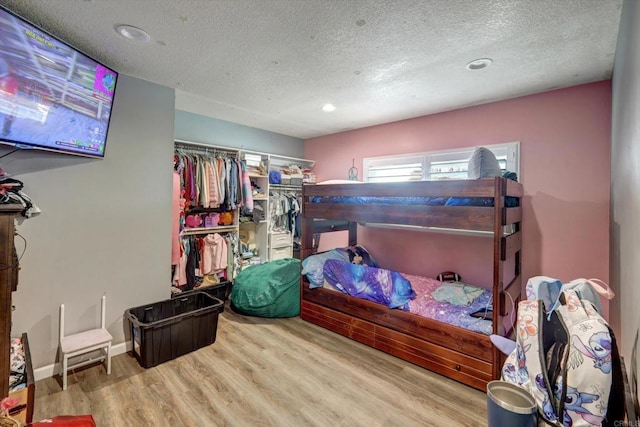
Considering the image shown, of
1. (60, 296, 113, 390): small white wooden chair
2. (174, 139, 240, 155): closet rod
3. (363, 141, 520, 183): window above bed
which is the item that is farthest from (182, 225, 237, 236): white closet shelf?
(363, 141, 520, 183): window above bed

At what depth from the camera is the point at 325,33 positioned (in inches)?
74.0

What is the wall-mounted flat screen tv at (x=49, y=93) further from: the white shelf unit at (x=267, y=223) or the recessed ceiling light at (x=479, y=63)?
the recessed ceiling light at (x=479, y=63)

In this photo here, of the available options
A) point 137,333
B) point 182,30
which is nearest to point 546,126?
point 182,30

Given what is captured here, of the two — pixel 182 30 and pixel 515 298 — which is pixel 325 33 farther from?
pixel 515 298

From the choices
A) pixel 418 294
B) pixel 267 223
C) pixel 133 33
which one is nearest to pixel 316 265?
pixel 418 294

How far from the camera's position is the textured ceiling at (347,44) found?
1646mm

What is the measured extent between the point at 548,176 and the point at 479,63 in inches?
54.5

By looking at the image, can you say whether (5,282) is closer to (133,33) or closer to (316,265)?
(133,33)

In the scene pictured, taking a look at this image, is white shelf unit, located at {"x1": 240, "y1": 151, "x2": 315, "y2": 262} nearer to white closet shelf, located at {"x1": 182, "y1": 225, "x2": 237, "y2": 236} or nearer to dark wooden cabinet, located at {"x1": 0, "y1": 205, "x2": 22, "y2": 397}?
white closet shelf, located at {"x1": 182, "y1": 225, "x2": 237, "y2": 236}

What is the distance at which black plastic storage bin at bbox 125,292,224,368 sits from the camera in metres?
2.29

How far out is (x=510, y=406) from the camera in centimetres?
118

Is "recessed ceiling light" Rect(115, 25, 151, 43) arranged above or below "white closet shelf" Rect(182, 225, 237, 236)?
above

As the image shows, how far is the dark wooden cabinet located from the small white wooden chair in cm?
76

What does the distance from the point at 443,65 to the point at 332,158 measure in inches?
102
